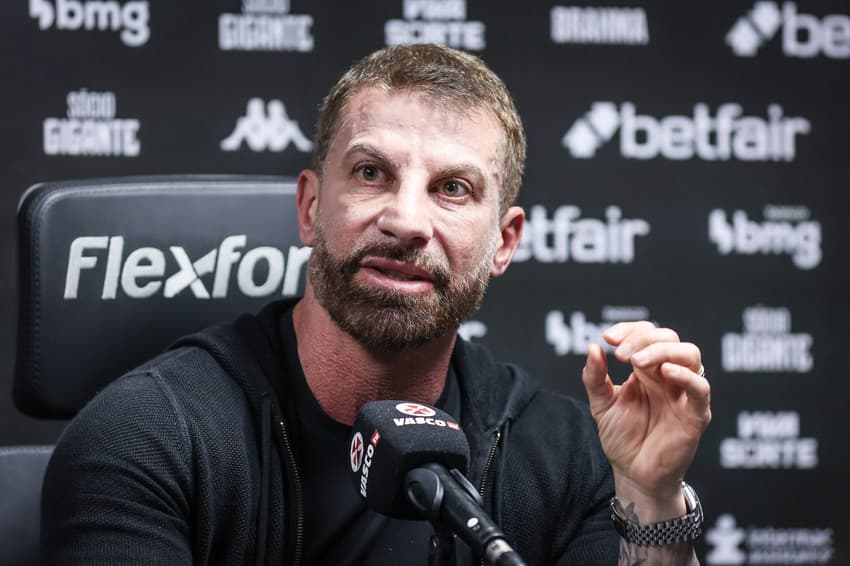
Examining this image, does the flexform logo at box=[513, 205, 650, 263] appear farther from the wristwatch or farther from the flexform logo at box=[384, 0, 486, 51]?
the wristwatch

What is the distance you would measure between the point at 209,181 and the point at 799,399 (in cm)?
189

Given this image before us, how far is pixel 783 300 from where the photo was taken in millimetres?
3021

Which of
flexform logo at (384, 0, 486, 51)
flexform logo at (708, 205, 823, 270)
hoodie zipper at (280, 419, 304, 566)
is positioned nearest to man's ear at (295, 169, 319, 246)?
hoodie zipper at (280, 419, 304, 566)

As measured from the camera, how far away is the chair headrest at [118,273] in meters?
1.70

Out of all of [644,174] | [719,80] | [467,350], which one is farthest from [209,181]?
[719,80]

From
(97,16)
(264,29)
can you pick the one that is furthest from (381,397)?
(97,16)

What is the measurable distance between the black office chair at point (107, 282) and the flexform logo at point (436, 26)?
4.11ft

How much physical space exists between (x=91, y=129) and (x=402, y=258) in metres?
1.50

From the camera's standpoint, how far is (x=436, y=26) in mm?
2922

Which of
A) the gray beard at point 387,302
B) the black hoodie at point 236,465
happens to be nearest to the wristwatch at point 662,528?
the black hoodie at point 236,465

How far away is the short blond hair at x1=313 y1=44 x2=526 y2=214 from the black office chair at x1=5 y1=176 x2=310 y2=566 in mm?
196

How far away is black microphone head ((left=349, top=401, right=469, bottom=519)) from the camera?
1.08 metres

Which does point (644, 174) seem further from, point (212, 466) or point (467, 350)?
point (212, 466)

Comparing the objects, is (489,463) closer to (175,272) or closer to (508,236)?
(508,236)
